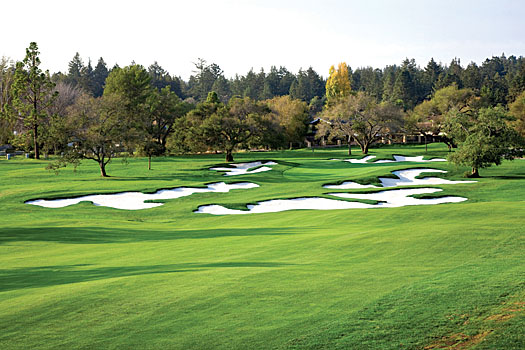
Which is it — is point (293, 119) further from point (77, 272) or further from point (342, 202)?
point (77, 272)

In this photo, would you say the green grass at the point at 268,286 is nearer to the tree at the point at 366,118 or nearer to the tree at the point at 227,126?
the tree at the point at 227,126

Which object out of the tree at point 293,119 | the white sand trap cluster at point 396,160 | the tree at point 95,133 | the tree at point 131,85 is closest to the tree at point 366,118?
the white sand trap cluster at point 396,160

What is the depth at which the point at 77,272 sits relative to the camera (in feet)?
40.3

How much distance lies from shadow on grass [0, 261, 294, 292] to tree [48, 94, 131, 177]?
34684 millimetres

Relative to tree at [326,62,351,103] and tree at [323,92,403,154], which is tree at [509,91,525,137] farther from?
tree at [326,62,351,103]

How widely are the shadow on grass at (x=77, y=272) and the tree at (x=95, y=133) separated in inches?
1365

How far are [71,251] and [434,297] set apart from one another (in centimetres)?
1163

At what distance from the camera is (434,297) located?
8.59 meters

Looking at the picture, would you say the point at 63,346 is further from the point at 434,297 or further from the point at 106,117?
the point at 106,117

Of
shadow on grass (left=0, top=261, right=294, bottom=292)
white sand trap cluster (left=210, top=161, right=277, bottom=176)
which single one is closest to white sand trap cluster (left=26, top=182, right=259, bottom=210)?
white sand trap cluster (left=210, top=161, right=277, bottom=176)

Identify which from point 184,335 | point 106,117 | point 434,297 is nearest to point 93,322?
point 184,335

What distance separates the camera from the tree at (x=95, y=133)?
46.1 metres

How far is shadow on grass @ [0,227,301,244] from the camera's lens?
734 inches

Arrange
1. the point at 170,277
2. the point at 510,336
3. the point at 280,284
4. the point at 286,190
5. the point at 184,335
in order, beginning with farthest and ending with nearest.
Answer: the point at 286,190 → the point at 170,277 → the point at 280,284 → the point at 184,335 → the point at 510,336
